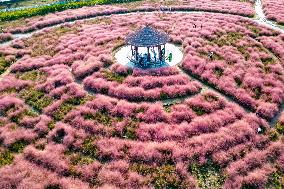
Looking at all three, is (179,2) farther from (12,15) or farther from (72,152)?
(72,152)

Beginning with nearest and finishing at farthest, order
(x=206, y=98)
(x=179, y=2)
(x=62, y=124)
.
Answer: (x=62, y=124), (x=206, y=98), (x=179, y=2)

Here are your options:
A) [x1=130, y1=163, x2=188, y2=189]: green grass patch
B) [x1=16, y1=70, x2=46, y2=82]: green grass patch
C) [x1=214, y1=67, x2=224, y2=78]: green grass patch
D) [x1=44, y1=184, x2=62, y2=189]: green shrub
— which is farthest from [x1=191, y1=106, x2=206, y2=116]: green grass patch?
[x1=16, y1=70, x2=46, y2=82]: green grass patch

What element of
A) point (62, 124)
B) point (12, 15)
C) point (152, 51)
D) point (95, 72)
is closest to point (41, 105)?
point (62, 124)

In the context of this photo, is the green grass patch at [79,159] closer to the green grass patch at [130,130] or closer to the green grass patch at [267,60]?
the green grass patch at [130,130]

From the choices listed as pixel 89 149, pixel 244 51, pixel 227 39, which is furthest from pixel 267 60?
pixel 89 149

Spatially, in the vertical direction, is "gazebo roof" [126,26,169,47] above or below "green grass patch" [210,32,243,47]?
above

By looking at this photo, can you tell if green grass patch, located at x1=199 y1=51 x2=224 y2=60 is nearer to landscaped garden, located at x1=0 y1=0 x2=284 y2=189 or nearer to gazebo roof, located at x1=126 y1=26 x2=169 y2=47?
landscaped garden, located at x1=0 y1=0 x2=284 y2=189
